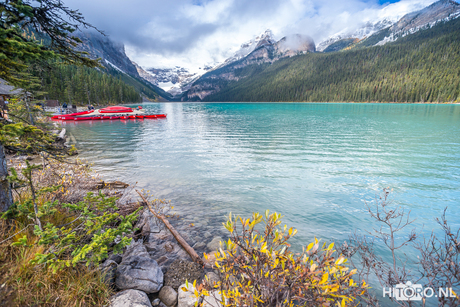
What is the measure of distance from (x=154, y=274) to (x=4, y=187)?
10.5 ft

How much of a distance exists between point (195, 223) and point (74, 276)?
439 cm

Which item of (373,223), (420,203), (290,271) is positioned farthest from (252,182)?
(290,271)

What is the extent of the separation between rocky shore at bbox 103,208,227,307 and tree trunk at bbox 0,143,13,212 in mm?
2090

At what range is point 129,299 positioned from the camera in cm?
336

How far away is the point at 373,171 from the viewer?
40.8 feet

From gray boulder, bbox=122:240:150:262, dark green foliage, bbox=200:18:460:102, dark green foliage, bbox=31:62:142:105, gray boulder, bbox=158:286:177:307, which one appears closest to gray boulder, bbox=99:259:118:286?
gray boulder, bbox=122:240:150:262

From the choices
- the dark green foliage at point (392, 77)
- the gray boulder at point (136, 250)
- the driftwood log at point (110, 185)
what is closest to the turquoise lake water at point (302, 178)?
the driftwood log at point (110, 185)

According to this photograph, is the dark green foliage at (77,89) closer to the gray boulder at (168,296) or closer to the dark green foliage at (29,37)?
the dark green foliage at (29,37)

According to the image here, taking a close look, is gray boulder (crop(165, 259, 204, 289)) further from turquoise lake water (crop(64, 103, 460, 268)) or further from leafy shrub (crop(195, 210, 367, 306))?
turquoise lake water (crop(64, 103, 460, 268))

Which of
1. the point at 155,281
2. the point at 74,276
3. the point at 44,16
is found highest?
the point at 44,16

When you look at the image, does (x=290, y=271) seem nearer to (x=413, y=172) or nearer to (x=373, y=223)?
(x=373, y=223)

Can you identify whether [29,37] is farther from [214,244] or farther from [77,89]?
[77,89]

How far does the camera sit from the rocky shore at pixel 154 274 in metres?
3.55

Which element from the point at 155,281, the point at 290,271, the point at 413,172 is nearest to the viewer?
the point at 290,271
